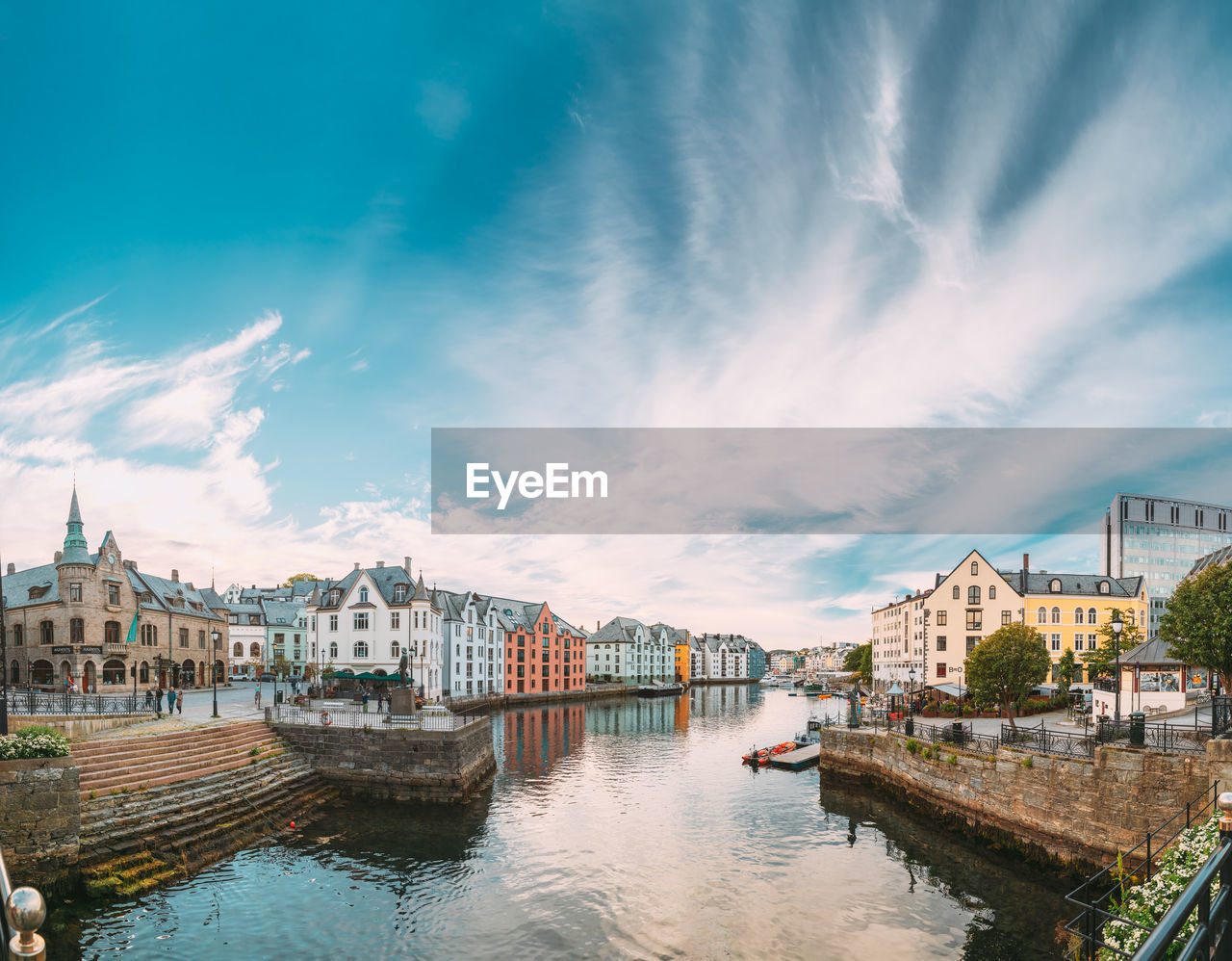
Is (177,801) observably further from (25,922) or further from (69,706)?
(25,922)

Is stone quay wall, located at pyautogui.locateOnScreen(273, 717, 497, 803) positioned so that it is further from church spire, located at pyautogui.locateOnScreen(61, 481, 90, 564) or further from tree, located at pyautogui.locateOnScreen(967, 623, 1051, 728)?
church spire, located at pyautogui.locateOnScreen(61, 481, 90, 564)

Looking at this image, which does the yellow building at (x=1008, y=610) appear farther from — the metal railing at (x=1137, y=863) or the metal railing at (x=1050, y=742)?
the metal railing at (x=1137, y=863)

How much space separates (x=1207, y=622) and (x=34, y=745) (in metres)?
43.2

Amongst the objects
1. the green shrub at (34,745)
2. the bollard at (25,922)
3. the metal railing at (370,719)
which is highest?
the bollard at (25,922)

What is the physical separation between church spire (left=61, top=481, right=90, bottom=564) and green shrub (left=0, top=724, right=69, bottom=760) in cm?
4110

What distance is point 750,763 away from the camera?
4519cm

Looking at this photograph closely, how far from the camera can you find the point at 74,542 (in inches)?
2255

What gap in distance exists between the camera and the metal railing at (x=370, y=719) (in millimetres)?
35750

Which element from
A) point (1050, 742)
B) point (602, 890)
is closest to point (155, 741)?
point (602, 890)

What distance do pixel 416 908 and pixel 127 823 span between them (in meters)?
9.55

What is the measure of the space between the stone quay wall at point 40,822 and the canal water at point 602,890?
4.83ft

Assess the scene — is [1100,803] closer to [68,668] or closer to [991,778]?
[991,778]

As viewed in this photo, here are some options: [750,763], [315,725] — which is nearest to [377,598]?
[315,725]

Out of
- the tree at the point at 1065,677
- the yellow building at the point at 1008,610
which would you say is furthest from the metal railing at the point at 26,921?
→ the yellow building at the point at 1008,610
